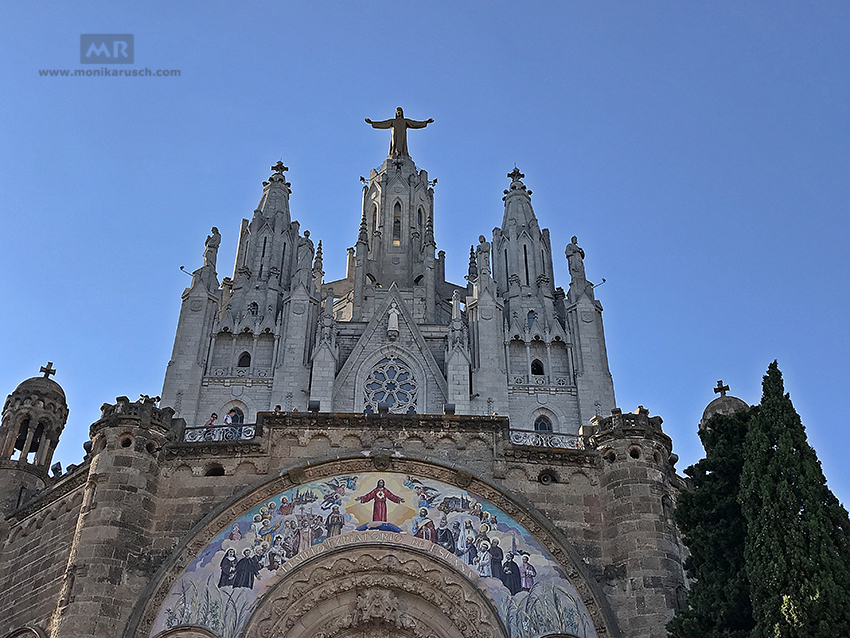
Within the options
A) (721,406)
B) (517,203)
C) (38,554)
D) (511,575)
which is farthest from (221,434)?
(517,203)

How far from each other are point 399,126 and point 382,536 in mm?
43563

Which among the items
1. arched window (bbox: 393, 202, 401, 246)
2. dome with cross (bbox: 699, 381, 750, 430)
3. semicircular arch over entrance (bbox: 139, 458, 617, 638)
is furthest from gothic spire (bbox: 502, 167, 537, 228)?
semicircular arch over entrance (bbox: 139, 458, 617, 638)

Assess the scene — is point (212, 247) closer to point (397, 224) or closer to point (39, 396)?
point (397, 224)

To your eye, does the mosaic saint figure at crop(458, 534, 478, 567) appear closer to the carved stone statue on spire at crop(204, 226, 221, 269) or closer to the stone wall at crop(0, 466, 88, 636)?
the stone wall at crop(0, 466, 88, 636)

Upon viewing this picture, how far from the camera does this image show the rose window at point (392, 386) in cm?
4003

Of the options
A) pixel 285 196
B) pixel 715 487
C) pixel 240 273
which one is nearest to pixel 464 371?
pixel 240 273

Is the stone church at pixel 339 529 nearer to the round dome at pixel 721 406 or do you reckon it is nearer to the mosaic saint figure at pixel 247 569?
the mosaic saint figure at pixel 247 569

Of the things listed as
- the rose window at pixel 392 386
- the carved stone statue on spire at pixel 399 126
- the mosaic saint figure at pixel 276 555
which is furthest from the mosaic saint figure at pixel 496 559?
the carved stone statue on spire at pixel 399 126

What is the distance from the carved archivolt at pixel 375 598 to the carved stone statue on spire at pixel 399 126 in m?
41.9

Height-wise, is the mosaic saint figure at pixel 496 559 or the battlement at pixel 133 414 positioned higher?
the battlement at pixel 133 414

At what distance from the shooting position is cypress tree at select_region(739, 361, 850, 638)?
1500 cm

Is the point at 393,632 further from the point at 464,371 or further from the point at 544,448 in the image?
the point at 464,371

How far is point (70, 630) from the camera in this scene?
60.8 ft

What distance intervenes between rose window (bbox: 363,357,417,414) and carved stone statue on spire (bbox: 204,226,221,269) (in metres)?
10.4
